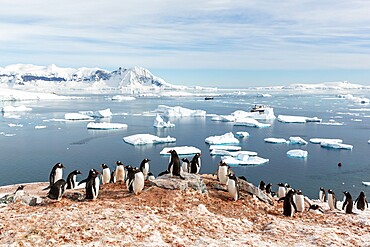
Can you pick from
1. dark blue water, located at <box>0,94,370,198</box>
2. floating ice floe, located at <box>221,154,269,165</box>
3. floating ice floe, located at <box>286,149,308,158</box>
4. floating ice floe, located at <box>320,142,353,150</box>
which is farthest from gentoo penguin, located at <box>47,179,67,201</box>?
floating ice floe, located at <box>320,142,353,150</box>

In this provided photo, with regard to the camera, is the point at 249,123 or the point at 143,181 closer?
the point at 143,181

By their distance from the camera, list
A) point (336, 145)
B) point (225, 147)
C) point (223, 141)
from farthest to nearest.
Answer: point (223, 141) → point (336, 145) → point (225, 147)

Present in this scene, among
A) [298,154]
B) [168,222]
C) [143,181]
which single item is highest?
[143,181]

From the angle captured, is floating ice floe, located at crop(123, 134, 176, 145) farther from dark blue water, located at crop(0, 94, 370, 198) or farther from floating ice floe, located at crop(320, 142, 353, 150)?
floating ice floe, located at crop(320, 142, 353, 150)

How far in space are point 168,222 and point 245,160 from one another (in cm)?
1897

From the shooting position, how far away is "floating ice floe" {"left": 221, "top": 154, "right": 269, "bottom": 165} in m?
26.2

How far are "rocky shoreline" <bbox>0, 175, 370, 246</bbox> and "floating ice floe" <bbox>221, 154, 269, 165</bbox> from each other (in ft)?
50.8

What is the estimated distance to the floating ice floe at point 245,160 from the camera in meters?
26.2

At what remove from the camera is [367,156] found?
29359mm

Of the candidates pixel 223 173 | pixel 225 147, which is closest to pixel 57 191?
pixel 223 173

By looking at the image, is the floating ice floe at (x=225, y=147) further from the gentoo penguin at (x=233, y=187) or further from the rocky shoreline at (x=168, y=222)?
the gentoo penguin at (x=233, y=187)

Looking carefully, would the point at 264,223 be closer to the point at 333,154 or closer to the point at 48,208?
the point at 48,208

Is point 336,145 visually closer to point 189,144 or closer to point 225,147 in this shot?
point 225,147

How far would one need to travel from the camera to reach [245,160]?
2636 cm
